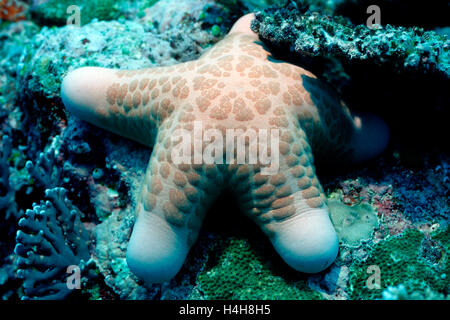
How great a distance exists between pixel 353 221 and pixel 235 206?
1.12 m

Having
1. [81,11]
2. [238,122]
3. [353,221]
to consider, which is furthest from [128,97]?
[81,11]

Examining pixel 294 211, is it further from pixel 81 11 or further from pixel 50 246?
pixel 81 11

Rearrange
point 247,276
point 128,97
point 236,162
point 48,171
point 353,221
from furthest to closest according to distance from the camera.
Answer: point 48,171 < point 128,97 < point 353,221 < point 247,276 < point 236,162

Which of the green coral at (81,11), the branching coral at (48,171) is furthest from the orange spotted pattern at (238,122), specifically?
the green coral at (81,11)

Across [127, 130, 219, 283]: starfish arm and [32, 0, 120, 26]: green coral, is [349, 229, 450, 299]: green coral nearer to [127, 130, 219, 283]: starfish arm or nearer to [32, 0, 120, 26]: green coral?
[127, 130, 219, 283]: starfish arm

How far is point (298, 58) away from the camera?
319 centimetres

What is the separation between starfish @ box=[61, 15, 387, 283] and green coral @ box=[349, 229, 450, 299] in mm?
376

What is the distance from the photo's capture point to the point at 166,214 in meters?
2.63

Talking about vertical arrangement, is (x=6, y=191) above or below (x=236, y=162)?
below

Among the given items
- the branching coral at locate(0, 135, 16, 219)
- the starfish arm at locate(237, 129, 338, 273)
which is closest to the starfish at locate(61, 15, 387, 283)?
the starfish arm at locate(237, 129, 338, 273)

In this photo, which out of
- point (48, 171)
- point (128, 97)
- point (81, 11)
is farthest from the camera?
point (81, 11)

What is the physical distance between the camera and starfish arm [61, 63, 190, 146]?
293 cm

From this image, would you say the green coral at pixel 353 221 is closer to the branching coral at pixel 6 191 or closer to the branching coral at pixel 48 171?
the branching coral at pixel 48 171

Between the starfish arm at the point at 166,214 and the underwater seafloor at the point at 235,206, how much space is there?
37cm
